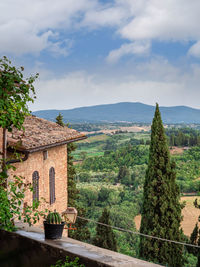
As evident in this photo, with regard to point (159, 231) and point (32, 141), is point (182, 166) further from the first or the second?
point (32, 141)

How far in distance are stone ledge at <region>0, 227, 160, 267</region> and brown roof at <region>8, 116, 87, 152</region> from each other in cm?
331

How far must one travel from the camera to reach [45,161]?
29.2ft

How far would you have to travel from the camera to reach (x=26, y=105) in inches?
148

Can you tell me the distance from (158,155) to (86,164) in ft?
136

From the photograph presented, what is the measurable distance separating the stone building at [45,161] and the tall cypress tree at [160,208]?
4866 millimetres

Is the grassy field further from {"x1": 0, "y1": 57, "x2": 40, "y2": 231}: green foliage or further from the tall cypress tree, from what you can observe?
{"x1": 0, "y1": 57, "x2": 40, "y2": 231}: green foliage

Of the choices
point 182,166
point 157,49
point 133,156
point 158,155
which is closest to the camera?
point 158,155

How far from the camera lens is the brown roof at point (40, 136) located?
23.0 ft

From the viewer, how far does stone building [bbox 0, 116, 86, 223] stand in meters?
7.46

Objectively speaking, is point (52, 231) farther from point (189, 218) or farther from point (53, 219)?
point (189, 218)

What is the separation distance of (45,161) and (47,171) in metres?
0.34

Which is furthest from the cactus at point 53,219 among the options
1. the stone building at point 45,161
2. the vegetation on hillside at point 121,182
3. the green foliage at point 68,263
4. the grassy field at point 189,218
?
the grassy field at point 189,218

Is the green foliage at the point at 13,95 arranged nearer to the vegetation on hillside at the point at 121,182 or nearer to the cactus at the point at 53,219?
the cactus at the point at 53,219

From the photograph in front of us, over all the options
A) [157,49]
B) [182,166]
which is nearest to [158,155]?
[182,166]
